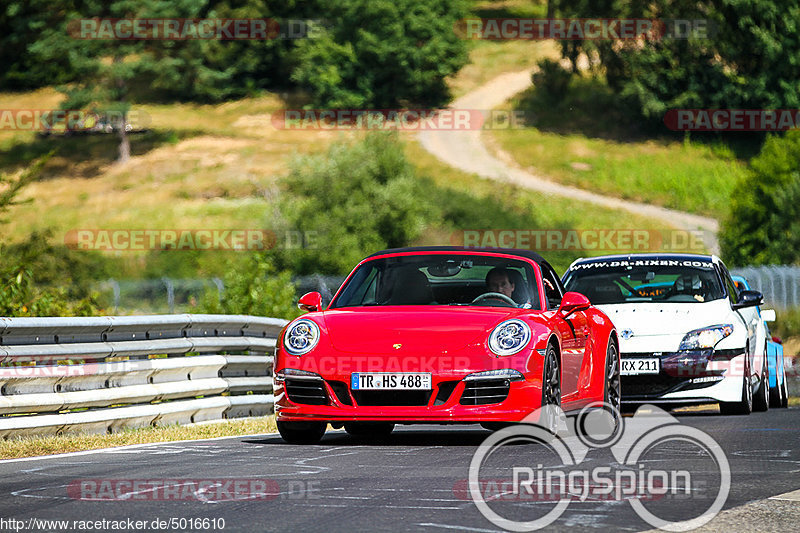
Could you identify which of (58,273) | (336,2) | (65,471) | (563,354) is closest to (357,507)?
(65,471)

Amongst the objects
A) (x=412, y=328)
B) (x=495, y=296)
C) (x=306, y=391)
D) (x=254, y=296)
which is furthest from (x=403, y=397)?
(x=254, y=296)

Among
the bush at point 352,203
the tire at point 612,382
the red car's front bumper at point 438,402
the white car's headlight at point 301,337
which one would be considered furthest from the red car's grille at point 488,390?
the bush at point 352,203

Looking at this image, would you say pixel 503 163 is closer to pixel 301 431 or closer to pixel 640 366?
pixel 640 366

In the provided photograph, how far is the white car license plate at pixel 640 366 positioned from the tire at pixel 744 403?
869 mm

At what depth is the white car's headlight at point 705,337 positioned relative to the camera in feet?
43.5

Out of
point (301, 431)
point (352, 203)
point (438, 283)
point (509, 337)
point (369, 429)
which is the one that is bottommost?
point (369, 429)

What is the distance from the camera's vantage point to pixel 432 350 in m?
9.30

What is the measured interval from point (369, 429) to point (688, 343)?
3.90m

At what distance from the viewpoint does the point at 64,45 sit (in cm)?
8644

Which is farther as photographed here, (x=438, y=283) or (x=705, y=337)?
(x=705, y=337)

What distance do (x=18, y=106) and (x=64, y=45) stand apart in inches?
515

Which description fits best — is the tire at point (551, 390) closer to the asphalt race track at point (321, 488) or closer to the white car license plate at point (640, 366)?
the asphalt race track at point (321, 488)

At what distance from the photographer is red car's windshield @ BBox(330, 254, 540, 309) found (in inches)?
411

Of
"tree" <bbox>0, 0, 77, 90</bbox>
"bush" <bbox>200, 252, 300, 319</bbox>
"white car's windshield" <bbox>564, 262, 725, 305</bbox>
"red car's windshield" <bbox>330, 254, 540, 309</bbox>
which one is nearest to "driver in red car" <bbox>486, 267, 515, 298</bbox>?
"red car's windshield" <bbox>330, 254, 540, 309</bbox>
